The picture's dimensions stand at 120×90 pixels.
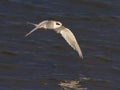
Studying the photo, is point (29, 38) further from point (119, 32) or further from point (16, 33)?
point (119, 32)

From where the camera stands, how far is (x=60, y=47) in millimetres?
17453

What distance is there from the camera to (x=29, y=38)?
18.0m

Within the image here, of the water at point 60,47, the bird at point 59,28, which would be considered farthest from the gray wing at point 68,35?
the water at point 60,47

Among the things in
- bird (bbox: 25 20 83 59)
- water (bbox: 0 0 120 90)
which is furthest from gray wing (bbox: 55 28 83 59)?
water (bbox: 0 0 120 90)

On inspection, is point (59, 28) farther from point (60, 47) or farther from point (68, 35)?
point (60, 47)

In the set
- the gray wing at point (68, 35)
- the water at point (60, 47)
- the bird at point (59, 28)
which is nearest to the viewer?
the bird at point (59, 28)

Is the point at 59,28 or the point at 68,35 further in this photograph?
the point at 68,35

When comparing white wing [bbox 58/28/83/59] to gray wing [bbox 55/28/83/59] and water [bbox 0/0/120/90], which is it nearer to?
gray wing [bbox 55/28/83/59]

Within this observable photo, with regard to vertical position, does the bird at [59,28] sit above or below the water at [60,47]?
above

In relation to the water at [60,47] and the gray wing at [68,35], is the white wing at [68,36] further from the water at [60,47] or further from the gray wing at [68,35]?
the water at [60,47]

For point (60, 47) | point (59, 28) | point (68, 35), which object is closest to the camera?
point (59, 28)

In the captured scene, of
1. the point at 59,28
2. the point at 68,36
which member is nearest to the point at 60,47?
the point at 68,36

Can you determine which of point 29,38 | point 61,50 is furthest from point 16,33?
point 61,50

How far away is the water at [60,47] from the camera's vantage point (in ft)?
50.7
